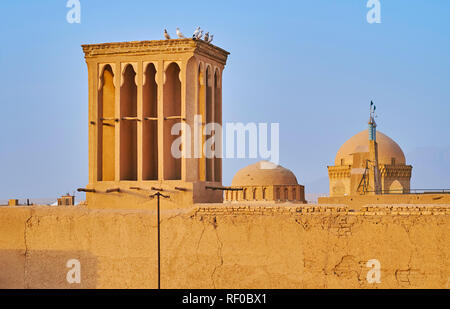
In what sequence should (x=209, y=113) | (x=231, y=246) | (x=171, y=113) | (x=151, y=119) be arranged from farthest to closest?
(x=209, y=113), (x=171, y=113), (x=151, y=119), (x=231, y=246)

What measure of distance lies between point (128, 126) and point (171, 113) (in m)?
1.08

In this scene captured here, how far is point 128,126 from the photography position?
15.8 m

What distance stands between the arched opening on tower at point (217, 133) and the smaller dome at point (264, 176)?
103 feet

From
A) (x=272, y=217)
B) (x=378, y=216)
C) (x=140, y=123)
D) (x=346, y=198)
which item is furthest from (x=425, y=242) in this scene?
(x=346, y=198)

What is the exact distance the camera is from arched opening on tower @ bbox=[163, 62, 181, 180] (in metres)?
15.2

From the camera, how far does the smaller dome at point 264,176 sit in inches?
1871

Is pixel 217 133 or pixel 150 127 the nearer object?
pixel 150 127

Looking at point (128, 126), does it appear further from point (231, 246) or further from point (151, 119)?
point (231, 246)

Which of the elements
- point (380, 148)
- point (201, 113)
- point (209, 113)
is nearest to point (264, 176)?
point (380, 148)

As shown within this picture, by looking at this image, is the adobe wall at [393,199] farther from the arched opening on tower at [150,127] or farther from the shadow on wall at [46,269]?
the shadow on wall at [46,269]

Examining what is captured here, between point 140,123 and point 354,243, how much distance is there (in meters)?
5.81

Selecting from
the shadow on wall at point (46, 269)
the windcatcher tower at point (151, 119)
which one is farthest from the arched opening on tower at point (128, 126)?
the shadow on wall at point (46, 269)
